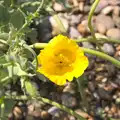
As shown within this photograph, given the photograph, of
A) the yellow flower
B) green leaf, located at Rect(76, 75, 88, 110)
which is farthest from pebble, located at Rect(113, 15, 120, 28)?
the yellow flower

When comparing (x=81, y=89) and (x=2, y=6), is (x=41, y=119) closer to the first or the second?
(x=81, y=89)

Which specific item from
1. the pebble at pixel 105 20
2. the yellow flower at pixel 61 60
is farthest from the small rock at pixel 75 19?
the yellow flower at pixel 61 60

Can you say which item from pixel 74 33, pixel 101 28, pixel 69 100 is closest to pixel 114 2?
pixel 101 28

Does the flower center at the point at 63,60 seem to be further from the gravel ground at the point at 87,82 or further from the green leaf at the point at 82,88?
the gravel ground at the point at 87,82

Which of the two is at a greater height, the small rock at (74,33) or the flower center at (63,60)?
the flower center at (63,60)

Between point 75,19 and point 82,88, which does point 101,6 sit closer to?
point 75,19
